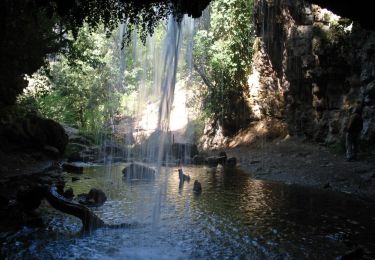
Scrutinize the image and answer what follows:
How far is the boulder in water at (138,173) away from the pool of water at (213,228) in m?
3.71

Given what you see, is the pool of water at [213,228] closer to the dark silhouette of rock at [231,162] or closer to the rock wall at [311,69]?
the rock wall at [311,69]

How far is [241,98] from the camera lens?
33.3 meters

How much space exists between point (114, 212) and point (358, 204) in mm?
7732

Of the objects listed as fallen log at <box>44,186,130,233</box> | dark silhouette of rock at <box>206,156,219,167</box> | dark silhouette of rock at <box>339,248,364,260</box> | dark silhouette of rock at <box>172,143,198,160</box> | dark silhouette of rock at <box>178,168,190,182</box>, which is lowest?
dark silhouette of rock at <box>339,248,364,260</box>

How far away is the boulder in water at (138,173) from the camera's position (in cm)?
1959

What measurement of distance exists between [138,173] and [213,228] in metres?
10.4

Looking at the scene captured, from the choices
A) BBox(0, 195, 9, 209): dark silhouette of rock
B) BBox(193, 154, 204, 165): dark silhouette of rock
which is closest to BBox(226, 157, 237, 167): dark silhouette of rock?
BBox(193, 154, 204, 165): dark silhouette of rock

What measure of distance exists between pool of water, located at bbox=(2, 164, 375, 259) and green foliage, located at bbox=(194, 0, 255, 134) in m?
18.2

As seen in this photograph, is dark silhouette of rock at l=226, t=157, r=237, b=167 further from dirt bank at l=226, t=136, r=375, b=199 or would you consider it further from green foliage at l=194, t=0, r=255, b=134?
green foliage at l=194, t=0, r=255, b=134

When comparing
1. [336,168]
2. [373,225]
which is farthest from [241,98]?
[373,225]

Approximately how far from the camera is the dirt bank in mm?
15461

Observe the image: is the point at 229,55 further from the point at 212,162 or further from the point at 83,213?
the point at 83,213

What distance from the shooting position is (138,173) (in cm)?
2011

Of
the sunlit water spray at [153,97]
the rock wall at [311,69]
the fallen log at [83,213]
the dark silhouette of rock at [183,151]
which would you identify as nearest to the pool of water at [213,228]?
the fallen log at [83,213]
